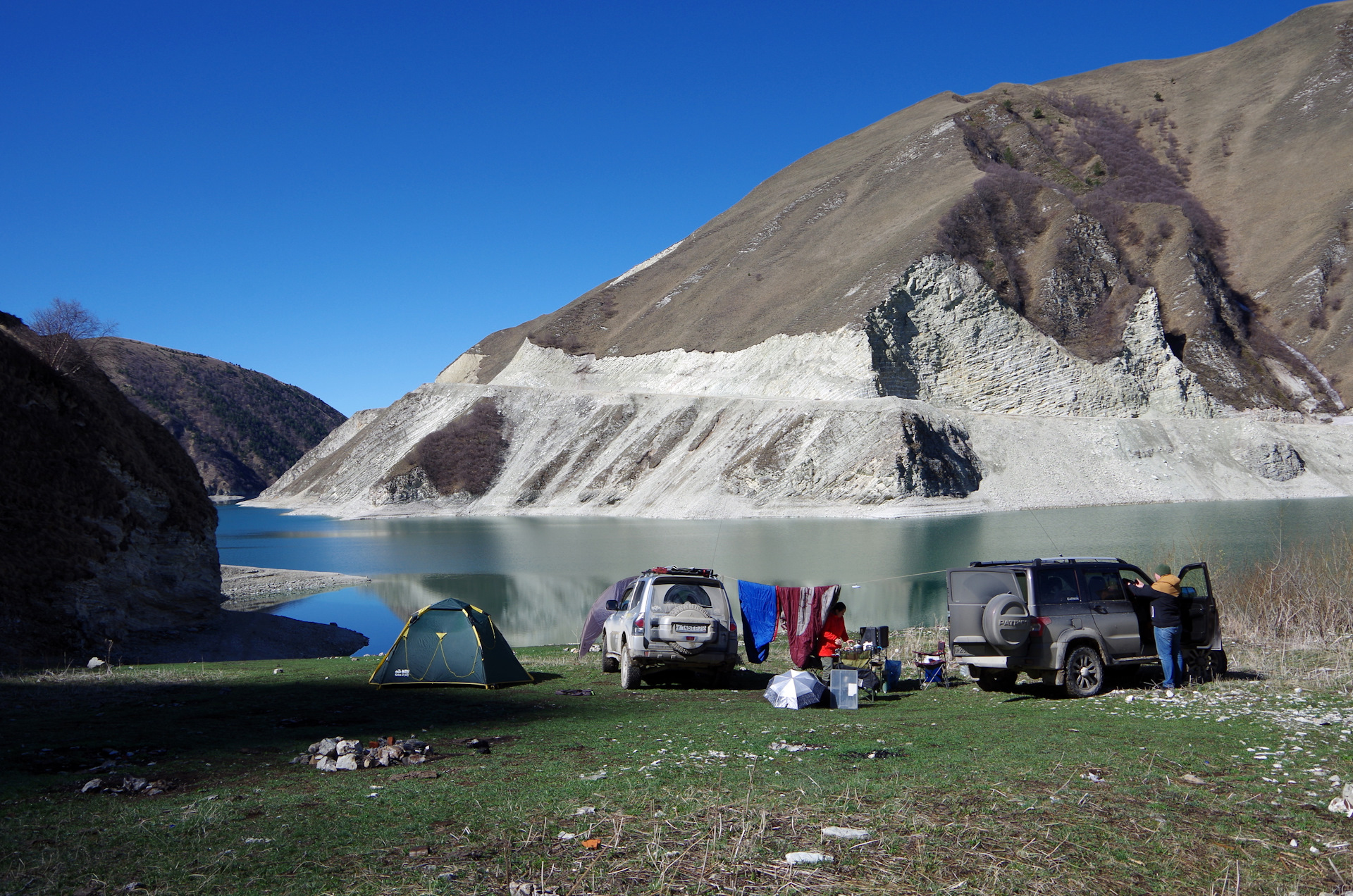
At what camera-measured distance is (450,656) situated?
14.6 m

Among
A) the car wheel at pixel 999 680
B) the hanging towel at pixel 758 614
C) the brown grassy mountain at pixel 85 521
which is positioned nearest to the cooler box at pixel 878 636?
the car wheel at pixel 999 680

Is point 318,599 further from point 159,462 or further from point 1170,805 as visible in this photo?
point 1170,805

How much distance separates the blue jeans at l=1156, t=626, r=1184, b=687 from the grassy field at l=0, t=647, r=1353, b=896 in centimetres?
49

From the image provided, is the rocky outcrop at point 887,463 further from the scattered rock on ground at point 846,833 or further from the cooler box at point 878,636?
the scattered rock on ground at point 846,833

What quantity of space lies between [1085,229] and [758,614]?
87.8 metres

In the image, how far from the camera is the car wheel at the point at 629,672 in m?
13.8

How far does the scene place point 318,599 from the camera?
3744cm

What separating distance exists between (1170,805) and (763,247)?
107 meters

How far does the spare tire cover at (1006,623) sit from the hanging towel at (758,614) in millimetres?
5902

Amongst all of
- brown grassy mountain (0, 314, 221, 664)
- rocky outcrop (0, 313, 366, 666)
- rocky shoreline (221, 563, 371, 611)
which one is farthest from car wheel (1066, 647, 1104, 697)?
rocky shoreline (221, 563, 371, 611)

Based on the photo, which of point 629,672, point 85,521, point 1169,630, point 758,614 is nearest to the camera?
point 1169,630

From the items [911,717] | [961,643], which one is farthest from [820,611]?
[911,717]

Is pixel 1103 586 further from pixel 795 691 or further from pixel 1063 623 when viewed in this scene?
pixel 795 691

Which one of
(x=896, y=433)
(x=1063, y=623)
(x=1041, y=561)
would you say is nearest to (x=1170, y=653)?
(x=1063, y=623)
